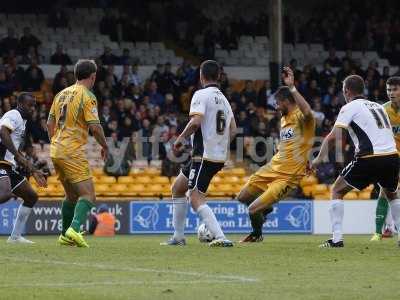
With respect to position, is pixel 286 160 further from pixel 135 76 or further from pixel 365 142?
pixel 135 76

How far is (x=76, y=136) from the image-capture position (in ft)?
45.2

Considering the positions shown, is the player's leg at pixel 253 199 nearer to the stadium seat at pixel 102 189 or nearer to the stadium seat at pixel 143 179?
the stadium seat at pixel 102 189

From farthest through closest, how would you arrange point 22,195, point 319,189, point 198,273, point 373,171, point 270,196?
1. point 319,189
2. point 22,195
3. point 270,196
4. point 373,171
5. point 198,273

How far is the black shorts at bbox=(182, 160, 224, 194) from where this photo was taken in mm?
13820

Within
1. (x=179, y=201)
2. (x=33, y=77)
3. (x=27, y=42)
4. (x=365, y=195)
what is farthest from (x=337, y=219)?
(x=27, y=42)

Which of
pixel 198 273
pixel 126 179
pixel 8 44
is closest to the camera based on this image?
pixel 198 273

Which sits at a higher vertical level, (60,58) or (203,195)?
(60,58)

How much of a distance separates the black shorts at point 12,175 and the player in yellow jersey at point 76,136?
227cm

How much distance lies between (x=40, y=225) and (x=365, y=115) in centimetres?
1207

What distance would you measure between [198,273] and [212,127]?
3.92 meters

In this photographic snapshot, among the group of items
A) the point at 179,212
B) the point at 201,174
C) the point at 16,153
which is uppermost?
the point at 16,153

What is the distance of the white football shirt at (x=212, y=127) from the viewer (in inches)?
547

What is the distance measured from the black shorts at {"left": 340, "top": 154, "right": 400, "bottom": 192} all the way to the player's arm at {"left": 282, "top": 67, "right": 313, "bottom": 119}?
0.92m

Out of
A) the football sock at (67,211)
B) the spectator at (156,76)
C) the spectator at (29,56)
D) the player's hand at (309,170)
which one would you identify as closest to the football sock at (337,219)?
the player's hand at (309,170)
